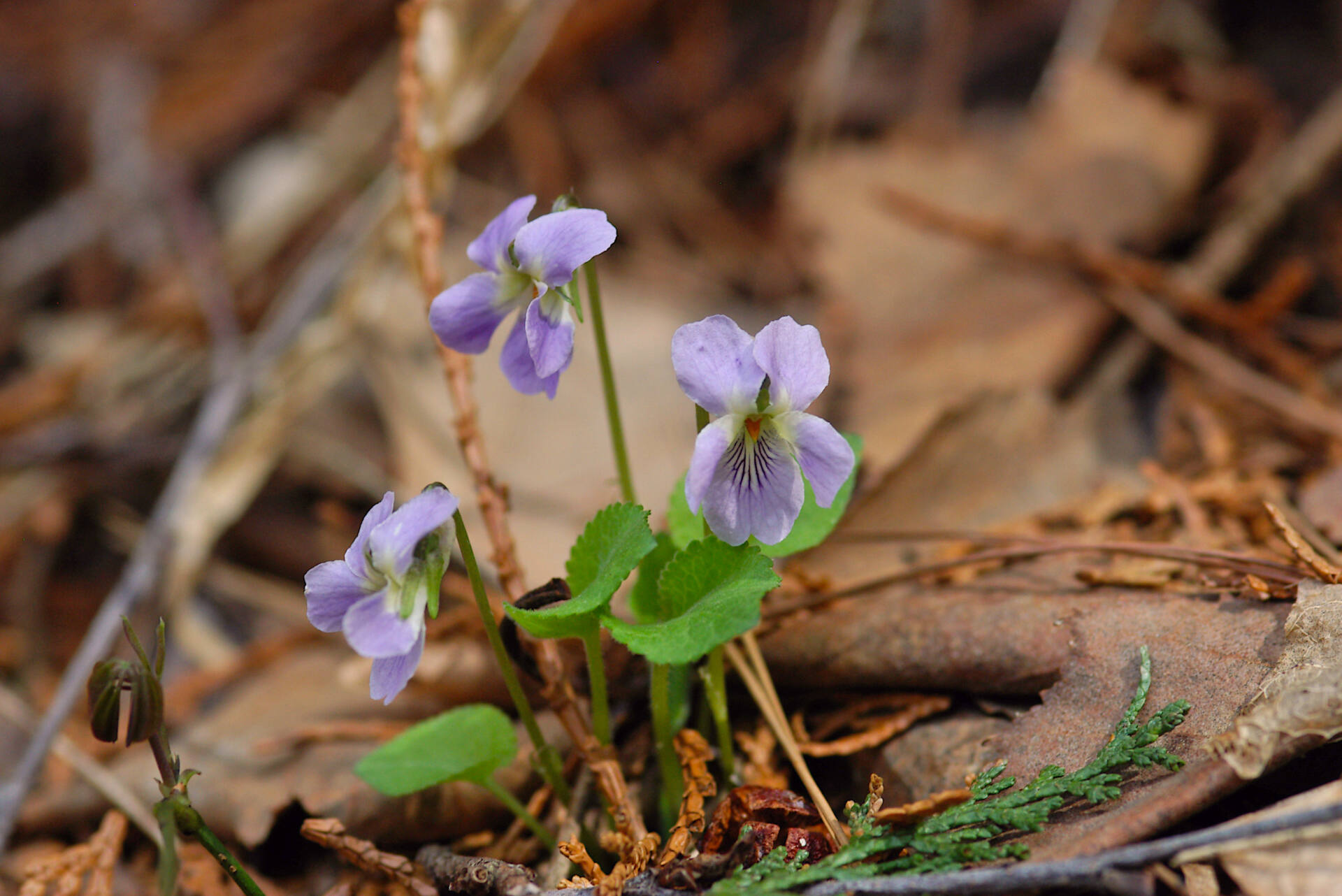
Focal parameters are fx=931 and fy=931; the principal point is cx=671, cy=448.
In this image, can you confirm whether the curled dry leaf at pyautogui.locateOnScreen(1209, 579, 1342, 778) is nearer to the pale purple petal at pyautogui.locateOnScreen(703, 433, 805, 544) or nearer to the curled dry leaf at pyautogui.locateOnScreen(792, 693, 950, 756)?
the curled dry leaf at pyautogui.locateOnScreen(792, 693, 950, 756)

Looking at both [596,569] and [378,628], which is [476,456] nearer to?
[596,569]

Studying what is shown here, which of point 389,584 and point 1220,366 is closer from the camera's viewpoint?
point 389,584

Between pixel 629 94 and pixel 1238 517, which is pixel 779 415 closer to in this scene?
pixel 1238 517

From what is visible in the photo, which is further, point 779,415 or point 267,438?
point 267,438

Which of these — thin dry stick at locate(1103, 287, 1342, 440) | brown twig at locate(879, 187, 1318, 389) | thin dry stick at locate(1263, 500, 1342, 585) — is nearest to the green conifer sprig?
thin dry stick at locate(1263, 500, 1342, 585)

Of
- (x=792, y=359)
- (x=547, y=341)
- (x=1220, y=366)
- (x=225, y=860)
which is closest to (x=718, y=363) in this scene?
(x=792, y=359)

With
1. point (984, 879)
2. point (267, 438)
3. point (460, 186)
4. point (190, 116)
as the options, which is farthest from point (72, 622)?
point (984, 879)
